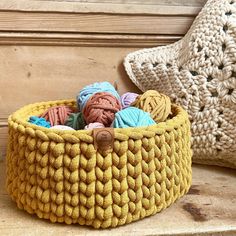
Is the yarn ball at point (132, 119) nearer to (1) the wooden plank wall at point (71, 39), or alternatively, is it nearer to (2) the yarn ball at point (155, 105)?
(2) the yarn ball at point (155, 105)

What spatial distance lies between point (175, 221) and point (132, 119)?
0.18 meters

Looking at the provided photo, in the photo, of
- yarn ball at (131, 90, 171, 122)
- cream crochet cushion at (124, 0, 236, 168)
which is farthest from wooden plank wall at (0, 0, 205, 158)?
yarn ball at (131, 90, 171, 122)

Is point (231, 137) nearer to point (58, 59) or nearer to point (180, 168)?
point (180, 168)

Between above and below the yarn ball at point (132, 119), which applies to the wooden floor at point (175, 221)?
below

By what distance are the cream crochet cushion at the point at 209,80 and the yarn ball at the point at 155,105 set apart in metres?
0.10

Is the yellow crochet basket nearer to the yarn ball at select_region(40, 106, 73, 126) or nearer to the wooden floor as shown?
the wooden floor

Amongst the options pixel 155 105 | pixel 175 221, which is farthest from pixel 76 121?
pixel 175 221

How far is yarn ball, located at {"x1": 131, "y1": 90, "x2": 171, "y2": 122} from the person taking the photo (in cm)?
72

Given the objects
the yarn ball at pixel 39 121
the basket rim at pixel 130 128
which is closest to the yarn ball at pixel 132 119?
the basket rim at pixel 130 128

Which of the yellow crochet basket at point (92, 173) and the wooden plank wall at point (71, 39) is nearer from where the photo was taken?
the yellow crochet basket at point (92, 173)

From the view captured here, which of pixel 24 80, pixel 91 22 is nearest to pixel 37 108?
pixel 24 80

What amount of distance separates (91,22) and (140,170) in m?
0.43

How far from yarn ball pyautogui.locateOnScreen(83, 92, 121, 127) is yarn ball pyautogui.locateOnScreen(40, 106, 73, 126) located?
0.06 m

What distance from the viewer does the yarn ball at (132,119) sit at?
648 mm
